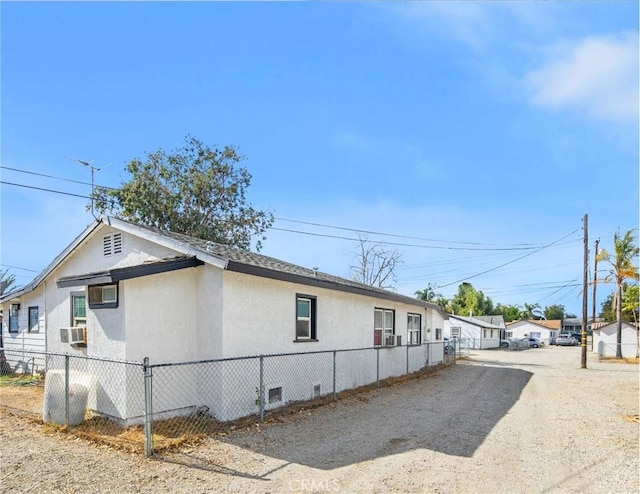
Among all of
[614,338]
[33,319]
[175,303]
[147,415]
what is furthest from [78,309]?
[614,338]

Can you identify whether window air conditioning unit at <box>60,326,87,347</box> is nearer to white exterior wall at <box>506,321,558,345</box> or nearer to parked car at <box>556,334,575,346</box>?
parked car at <box>556,334,575,346</box>

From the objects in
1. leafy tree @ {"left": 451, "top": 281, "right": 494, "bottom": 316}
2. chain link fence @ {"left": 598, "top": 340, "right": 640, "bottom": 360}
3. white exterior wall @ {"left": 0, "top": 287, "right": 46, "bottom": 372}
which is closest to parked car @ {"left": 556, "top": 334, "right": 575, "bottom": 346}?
leafy tree @ {"left": 451, "top": 281, "right": 494, "bottom": 316}

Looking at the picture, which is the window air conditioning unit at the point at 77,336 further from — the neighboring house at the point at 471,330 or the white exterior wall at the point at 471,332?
the white exterior wall at the point at 471,332

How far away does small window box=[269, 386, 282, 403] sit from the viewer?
8656 millimetres

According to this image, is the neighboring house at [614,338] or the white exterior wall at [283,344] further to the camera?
the neighboring house at [614,338]

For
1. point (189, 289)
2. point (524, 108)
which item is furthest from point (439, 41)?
point (189, 289)

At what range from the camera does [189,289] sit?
315 inches

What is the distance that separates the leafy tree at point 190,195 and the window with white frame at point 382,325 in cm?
1304

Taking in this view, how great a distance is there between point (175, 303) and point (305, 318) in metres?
3.36

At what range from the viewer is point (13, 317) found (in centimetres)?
1502

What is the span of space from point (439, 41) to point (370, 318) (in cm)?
784

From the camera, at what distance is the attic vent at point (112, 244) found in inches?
353

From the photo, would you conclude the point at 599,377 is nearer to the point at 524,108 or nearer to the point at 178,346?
the point at 524,108

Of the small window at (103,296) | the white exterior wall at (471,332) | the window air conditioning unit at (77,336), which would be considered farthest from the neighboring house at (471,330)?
the small window at (103,296)
